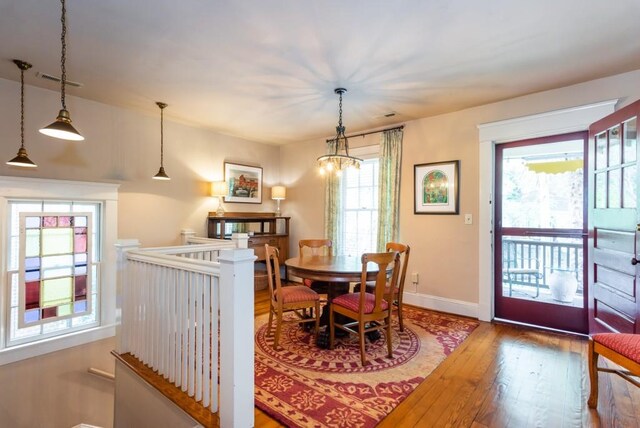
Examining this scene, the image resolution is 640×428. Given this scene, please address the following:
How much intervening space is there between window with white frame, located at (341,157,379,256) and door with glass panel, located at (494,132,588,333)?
1.69m

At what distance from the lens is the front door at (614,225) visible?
235cm

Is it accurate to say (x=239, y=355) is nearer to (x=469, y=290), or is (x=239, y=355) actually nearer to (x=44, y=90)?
(x=469, y=290)

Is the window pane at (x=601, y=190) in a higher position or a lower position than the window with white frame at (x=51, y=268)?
higher

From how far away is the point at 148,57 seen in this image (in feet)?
8.55

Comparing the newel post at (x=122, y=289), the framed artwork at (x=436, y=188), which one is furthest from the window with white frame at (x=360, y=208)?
the newel post at (x=122, y=289)

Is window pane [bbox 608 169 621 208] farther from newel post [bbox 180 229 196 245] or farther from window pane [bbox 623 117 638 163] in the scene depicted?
newel post [bbox 180 229 196 245]

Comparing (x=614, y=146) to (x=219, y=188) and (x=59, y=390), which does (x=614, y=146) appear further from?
(x=59, y=390)

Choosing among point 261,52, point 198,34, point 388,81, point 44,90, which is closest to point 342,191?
point 388,81

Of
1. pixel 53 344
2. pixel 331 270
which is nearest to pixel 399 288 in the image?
pixel 331 270

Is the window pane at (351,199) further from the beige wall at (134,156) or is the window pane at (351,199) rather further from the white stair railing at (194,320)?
the white stair railing at (194,320)

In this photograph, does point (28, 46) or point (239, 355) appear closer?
point (239, 355)

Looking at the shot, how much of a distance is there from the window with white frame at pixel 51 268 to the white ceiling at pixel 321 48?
1.36 meters

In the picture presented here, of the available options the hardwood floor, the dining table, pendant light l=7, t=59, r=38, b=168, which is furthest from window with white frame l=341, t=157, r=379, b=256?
pendant light l=7, t=59, r=38, b=168

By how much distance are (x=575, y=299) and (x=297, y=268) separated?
118 inches
